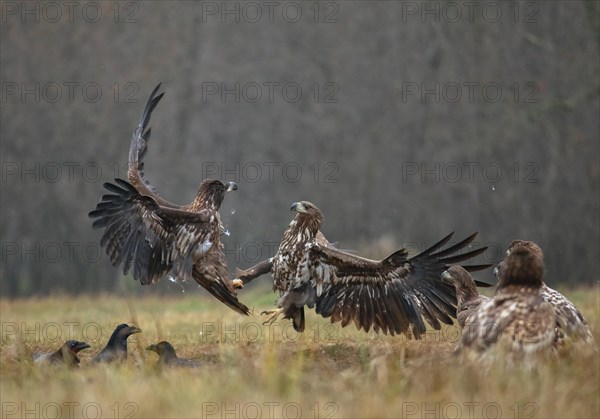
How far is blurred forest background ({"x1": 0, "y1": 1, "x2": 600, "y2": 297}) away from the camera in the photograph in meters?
18.8

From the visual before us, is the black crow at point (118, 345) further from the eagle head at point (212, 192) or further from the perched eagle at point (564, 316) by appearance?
the perched eagle at point (564, 316)

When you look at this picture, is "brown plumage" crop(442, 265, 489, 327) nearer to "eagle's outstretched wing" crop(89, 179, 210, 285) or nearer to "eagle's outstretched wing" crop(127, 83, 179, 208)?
"eagle's outstretched wing" crop(89, 179, 210, 285)

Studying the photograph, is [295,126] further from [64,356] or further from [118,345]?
[64,356]

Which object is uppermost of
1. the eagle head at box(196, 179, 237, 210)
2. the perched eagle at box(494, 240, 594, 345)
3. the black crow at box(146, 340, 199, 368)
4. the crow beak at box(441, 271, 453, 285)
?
the eagle head at box(196, 179, 237, 210)

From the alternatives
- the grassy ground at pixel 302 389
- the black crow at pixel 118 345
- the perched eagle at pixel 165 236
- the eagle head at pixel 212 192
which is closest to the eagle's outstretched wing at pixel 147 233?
the perched eagle at pixel 165 236

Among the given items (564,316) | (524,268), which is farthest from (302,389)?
(564,316)

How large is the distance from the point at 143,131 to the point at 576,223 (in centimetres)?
1054

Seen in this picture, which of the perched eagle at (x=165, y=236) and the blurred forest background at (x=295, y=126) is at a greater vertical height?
the blurred forest background at (x=295, y=126)

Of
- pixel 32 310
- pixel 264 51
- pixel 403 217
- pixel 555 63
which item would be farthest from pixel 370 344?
pixel 264 51

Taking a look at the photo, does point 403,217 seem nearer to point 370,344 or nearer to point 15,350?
point 370,344

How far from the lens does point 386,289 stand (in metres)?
8.64

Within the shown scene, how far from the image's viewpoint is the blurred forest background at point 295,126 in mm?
18750

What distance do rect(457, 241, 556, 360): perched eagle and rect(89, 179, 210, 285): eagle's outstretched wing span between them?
3210 millimetres

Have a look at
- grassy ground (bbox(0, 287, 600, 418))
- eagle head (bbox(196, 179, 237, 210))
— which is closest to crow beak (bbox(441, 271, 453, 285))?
grassy ground (bbox(0, 287, 600, 418))
